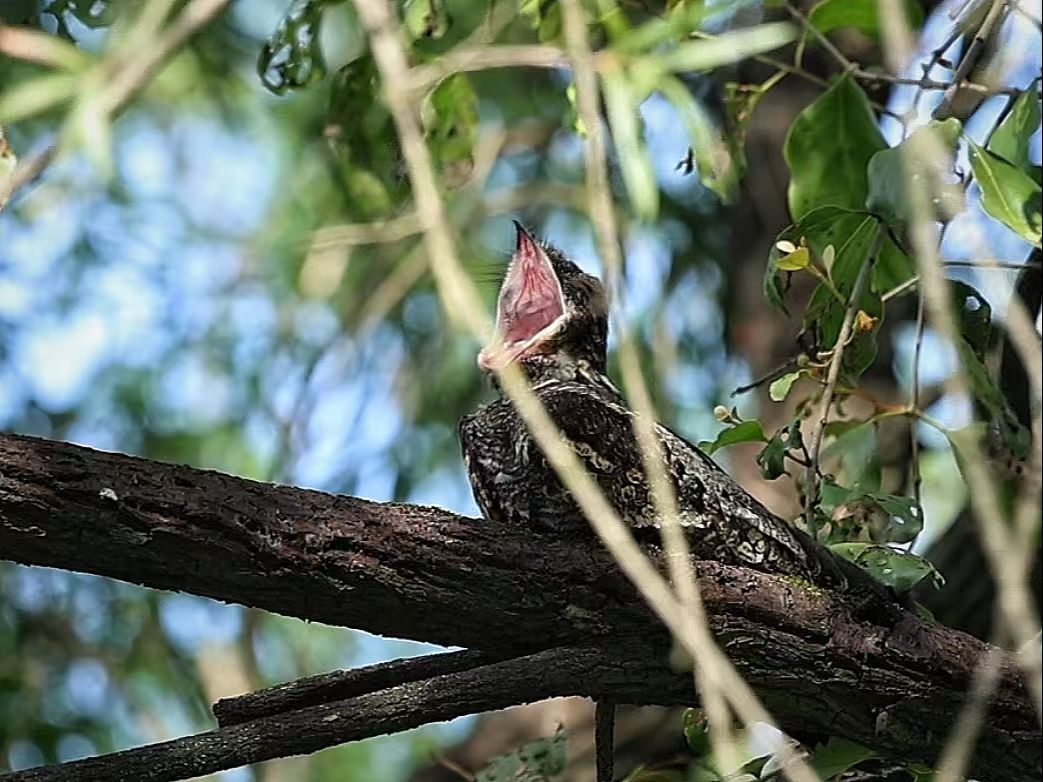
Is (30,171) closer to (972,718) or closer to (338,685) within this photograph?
(338,685)

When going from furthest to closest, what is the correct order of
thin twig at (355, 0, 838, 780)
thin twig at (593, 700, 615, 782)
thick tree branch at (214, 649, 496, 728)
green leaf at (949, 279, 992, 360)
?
green leaf at (949, 279, 992, 360) < thin twig at (593, 700, 615, 782) < thick tree branch at (214, 649, 496, 728) < thin twig at (355, 0, 838, 780)

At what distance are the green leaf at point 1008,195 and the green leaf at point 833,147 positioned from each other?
0.41m

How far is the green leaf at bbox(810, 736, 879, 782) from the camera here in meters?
2.26

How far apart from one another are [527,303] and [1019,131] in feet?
3.64

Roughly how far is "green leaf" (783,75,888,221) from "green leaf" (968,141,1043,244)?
16.1 inches

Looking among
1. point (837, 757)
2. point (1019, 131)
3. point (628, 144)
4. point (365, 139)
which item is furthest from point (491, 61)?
point (837, 757)

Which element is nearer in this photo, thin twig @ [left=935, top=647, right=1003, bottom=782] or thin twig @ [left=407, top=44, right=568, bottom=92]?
thin twig @ [left=935, top=647, right=1003, bottom=782]

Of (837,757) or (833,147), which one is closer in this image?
(837,757)

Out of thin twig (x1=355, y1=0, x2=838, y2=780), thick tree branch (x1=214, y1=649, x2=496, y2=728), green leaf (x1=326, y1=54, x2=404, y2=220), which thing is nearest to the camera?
thin twig (x1=355, y1=0, x2=838, y2=780)

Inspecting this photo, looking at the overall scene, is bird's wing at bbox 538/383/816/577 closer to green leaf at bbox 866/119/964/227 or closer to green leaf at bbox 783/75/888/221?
green leaf at bbox 866/119/964/227

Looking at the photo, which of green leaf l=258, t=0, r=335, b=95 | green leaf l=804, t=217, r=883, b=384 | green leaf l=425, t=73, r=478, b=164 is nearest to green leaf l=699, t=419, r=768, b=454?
green leaf l=804, t=217, r=883, b=384

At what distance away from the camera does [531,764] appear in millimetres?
3037

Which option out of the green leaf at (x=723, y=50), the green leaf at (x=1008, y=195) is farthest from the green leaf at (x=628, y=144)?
the green leaf at (x=1008, y=195)

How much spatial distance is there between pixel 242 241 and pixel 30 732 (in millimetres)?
2047
